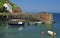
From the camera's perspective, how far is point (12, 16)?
311 feet

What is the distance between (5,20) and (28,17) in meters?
8.52

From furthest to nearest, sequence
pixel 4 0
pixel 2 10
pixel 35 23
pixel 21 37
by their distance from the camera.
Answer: pixel 4 0 → pixel 2 10 → pixel 35 23 → pixel 21 37

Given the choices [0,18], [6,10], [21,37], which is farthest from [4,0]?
[21,37]

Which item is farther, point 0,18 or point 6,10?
point 6,10

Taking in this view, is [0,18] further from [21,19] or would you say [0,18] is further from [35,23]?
[35,23]

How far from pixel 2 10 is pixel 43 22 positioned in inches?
784

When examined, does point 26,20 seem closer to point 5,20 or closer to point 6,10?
point 5,20

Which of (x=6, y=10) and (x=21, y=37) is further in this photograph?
(x=6, y=10)

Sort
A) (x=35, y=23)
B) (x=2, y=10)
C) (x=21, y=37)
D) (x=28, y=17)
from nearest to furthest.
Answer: (x=21, y=37)
(x=35, y=23)
(x=28, y=17)
(x=2, y=10)

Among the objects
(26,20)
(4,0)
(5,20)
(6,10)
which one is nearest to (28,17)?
(26,20)

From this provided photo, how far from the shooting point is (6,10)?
108 metres

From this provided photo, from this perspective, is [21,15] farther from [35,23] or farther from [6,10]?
[6,10]

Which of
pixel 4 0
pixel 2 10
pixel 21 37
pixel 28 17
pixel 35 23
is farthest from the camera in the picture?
pixel 4 0

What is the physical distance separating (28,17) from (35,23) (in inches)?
254
